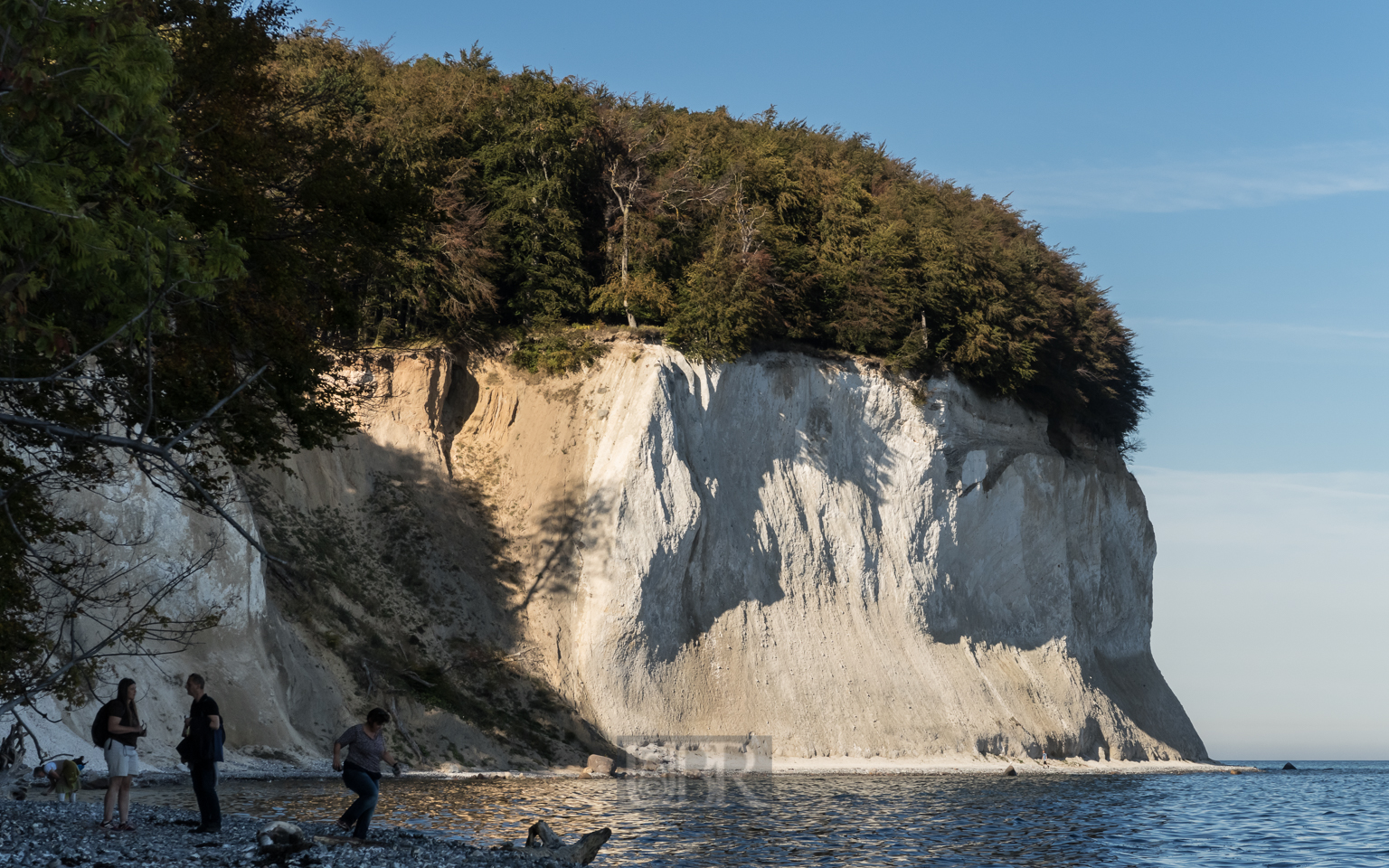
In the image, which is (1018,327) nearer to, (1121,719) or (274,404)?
(1121,719)

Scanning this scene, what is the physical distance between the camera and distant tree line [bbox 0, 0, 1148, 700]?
35.1 feet

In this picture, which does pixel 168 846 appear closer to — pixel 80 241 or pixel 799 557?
pixel 80 241

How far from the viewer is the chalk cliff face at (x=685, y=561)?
3744 centimetres

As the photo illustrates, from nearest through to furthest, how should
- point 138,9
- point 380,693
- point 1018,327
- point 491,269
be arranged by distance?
point 138,9 < point 380,693 < point 491,269 < point 1018,327

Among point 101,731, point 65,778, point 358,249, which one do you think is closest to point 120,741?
point 101,731

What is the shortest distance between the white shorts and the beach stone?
75.1 ft

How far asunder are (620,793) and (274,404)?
14.9 meters

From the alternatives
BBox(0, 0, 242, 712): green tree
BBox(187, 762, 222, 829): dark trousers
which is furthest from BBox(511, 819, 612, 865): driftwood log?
BBox(0, 0, 242, 712): green tree

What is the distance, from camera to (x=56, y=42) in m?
10.3

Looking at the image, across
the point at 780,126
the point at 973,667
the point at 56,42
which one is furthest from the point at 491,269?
the point at 56,42

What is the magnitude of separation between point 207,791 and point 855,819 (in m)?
14.6

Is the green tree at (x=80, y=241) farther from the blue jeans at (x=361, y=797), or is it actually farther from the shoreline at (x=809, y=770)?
the shoreline at (x=809, y=770)

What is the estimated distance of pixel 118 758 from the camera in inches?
535

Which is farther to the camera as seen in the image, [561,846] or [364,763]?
[561,846]
